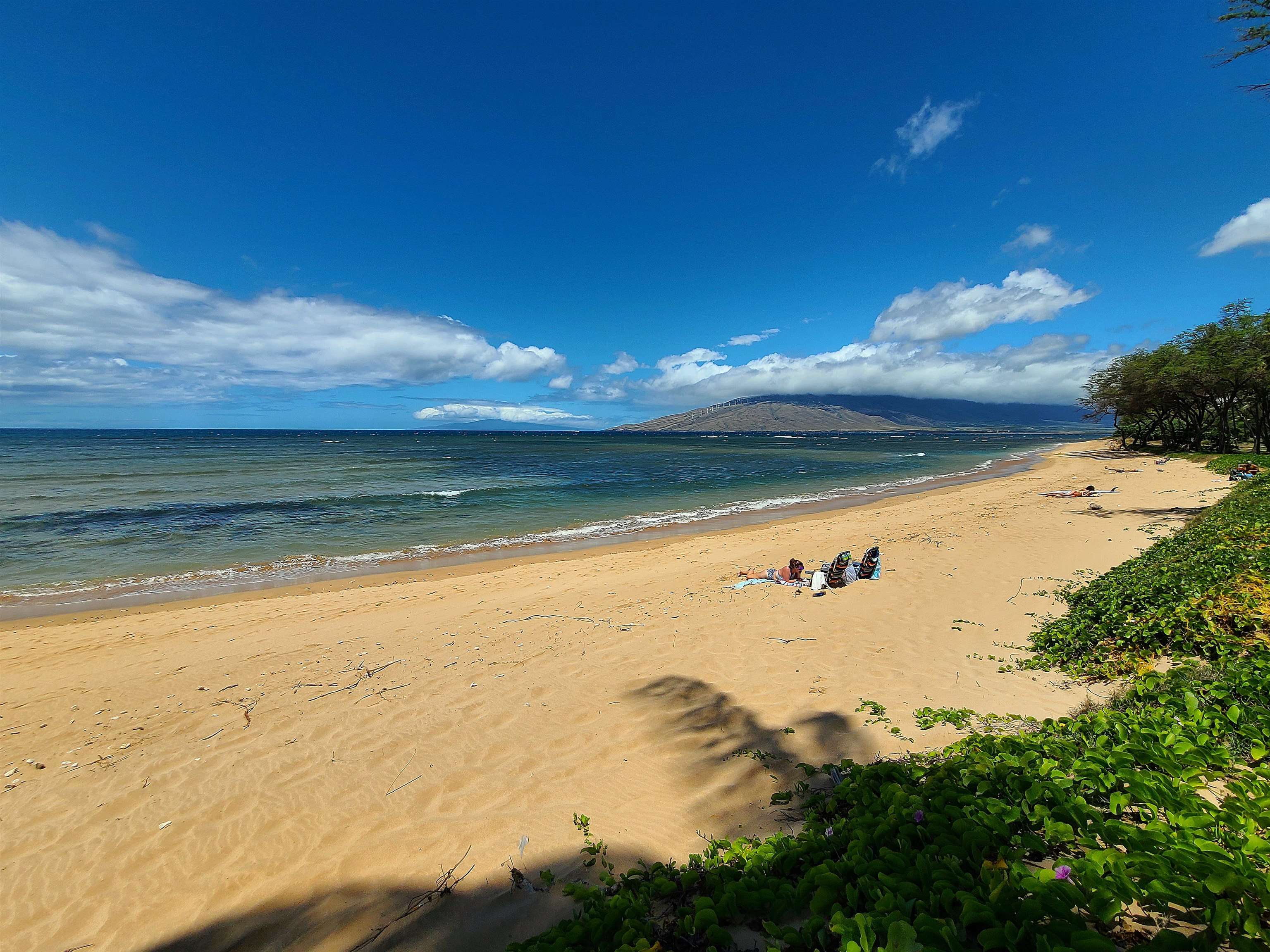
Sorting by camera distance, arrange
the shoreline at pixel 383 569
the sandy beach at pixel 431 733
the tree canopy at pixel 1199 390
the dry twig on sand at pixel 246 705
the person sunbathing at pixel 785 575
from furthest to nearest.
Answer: the tree canopy at pixel 1199 390
the shoreline at pixel 383 569
the person sunbathing at pixel 785 575
the dry twig on sand at pixel 246 705
the sandy beach at pixel 431 733

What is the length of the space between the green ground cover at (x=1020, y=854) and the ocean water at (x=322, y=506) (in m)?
14.3

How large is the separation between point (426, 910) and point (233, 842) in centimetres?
203

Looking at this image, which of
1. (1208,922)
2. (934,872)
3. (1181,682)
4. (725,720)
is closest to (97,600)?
(725,720)

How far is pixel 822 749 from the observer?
4457 millimetres

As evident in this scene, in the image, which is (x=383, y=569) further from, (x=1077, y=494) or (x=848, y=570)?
(x=1077, y=494)

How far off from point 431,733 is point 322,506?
22503 millimetres

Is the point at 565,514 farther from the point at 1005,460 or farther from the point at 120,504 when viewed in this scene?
the point at 1005,460

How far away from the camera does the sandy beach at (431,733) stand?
345 centimetres

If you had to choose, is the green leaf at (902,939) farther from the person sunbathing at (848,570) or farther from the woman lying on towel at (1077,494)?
the woman lying on towel at (1077,494)

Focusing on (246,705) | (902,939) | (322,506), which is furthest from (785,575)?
(322,506)

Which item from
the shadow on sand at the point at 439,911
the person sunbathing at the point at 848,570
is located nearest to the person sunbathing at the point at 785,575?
the person sunbathing at the point at 848,570

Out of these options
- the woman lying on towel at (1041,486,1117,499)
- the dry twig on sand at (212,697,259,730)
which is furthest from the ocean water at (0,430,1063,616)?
the woman lying on towel at (1041,486,1117,499)

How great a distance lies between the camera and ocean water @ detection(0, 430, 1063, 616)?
14273 millimetres

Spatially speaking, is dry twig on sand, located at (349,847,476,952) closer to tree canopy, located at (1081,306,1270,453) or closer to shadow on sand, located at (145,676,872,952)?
shadow on sand, located at (145,676,872,952)
